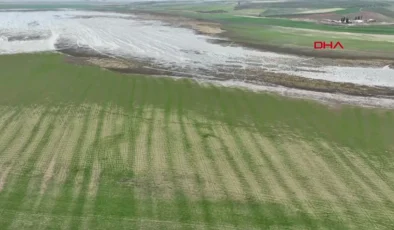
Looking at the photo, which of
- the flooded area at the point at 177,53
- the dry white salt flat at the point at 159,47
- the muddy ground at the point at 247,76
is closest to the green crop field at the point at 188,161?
the muddy ground at the point at 247,76

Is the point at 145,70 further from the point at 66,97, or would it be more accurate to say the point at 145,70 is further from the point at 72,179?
the point at 72,179

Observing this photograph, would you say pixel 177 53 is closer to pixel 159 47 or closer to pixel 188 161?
pixel 159 47

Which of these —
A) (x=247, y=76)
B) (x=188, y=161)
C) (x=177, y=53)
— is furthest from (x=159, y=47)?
(x=188, y=161)

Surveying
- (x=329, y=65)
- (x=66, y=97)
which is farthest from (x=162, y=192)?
(x=329, y=65)

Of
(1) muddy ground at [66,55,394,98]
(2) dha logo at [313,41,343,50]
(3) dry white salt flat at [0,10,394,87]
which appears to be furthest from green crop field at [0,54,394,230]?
(2) dha logo at [313,41,343,50]

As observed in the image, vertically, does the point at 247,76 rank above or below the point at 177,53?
below

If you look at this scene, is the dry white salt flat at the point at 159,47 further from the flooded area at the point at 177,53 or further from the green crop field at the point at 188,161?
the green crop field at the point at 188,161
